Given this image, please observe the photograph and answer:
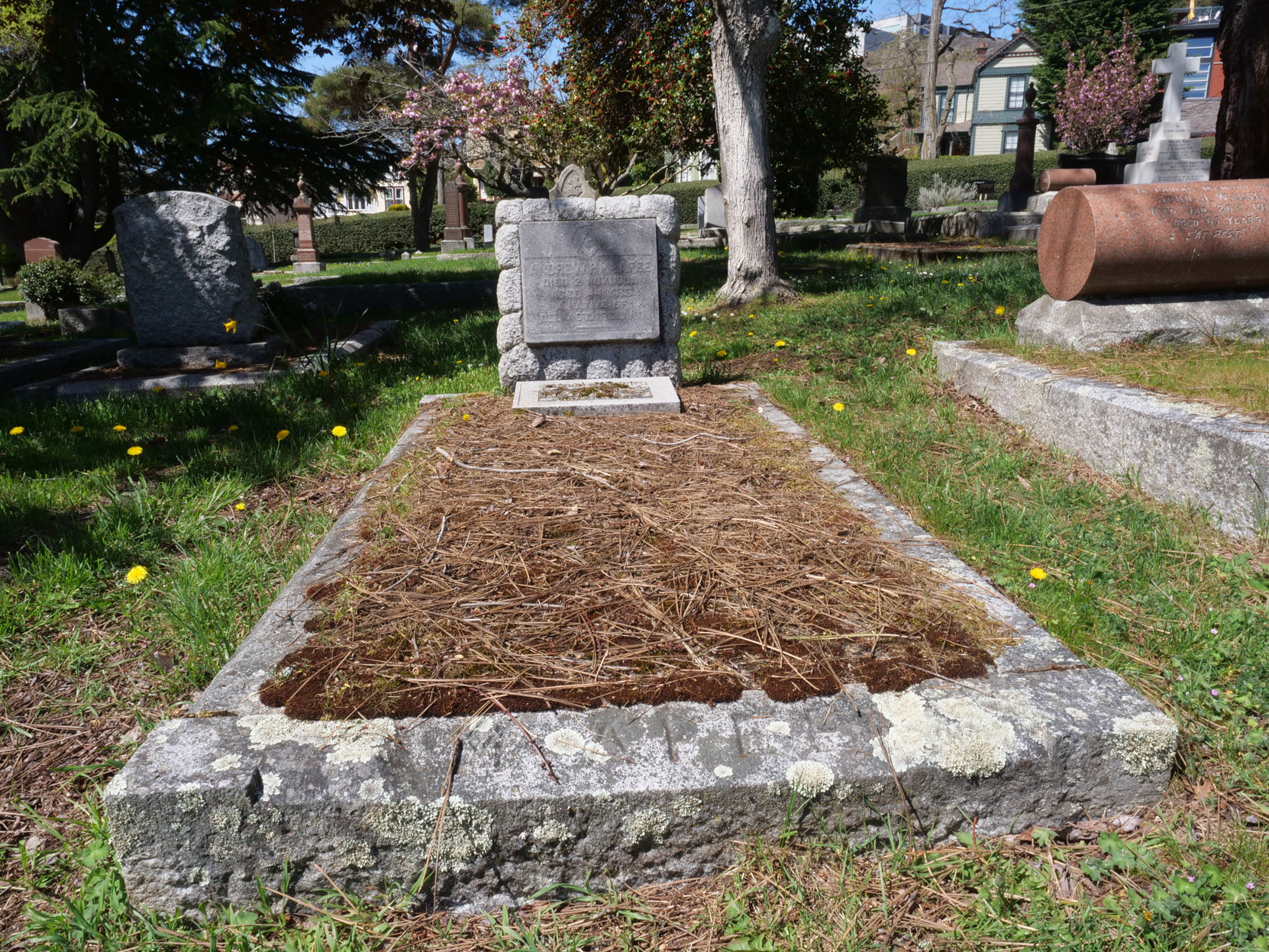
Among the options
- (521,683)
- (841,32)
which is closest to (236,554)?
(521,683)

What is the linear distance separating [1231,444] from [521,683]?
2.70m

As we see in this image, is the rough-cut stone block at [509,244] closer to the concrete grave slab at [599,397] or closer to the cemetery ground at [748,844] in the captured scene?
the concrete grave slab at [599,397]

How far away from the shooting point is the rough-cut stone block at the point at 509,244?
4.79 metres

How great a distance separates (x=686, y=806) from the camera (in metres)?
1.56

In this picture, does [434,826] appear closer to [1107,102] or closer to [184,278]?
[184,278]

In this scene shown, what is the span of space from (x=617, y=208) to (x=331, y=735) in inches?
147

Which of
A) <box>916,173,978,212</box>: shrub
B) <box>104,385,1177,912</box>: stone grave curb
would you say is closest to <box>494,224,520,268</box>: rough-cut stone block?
<box>104,385,1177,912</box>: stone grave curb

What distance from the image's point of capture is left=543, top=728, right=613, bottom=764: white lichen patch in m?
1.61

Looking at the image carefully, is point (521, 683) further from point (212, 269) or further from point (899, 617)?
point (212, 269)

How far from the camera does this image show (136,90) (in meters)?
9.99

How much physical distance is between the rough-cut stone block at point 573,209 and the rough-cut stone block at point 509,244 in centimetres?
24

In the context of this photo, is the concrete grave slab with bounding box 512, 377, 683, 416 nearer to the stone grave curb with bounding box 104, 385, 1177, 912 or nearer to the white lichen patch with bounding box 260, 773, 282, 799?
the stone grave curb with bounding box 104, 385, 1177, 912

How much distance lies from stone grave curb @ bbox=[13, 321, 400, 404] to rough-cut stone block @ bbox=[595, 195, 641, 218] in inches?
97.0

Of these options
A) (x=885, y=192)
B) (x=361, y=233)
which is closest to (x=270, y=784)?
(x=885, y=192)
